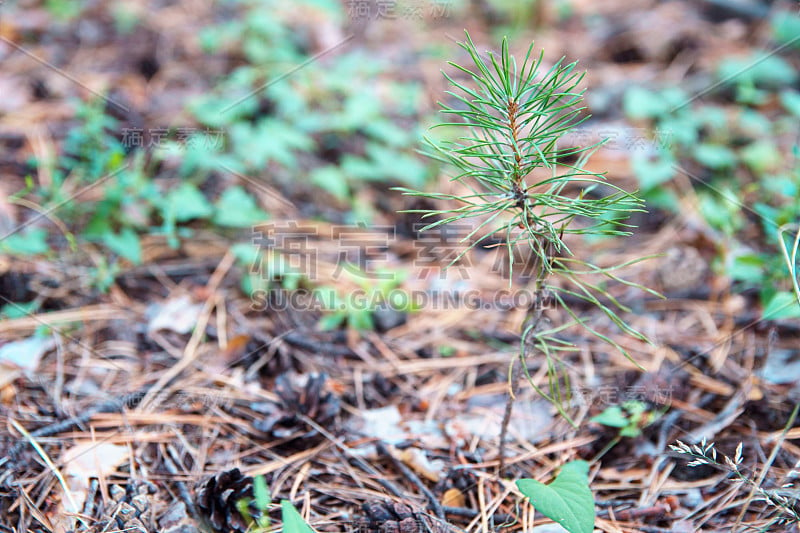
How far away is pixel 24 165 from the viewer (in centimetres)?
212

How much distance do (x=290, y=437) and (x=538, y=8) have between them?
117 inches

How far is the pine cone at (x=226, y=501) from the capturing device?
1.14 meters

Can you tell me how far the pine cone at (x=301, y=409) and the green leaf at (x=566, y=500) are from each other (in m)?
0.54

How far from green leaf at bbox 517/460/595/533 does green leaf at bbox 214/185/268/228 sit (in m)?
1.33

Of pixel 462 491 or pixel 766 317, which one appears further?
pixel 766 317

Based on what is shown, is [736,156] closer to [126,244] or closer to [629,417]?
[629,417]

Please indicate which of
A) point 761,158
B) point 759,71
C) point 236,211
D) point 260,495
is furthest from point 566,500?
point 759,71

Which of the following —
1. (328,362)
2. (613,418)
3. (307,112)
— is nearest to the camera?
(613,418)

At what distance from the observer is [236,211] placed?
1975mm

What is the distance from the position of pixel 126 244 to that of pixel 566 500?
58.9 inches

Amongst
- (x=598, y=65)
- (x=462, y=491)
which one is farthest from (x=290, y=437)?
(x=598, y=65)

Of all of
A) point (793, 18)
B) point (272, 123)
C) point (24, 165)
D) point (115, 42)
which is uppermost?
point (793, 18)

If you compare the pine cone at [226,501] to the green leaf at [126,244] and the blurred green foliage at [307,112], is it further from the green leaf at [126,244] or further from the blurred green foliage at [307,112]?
the blurred green foliage at [307,112]

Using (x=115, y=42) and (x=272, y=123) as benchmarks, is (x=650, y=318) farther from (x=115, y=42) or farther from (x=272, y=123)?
(x=115, y=42)
